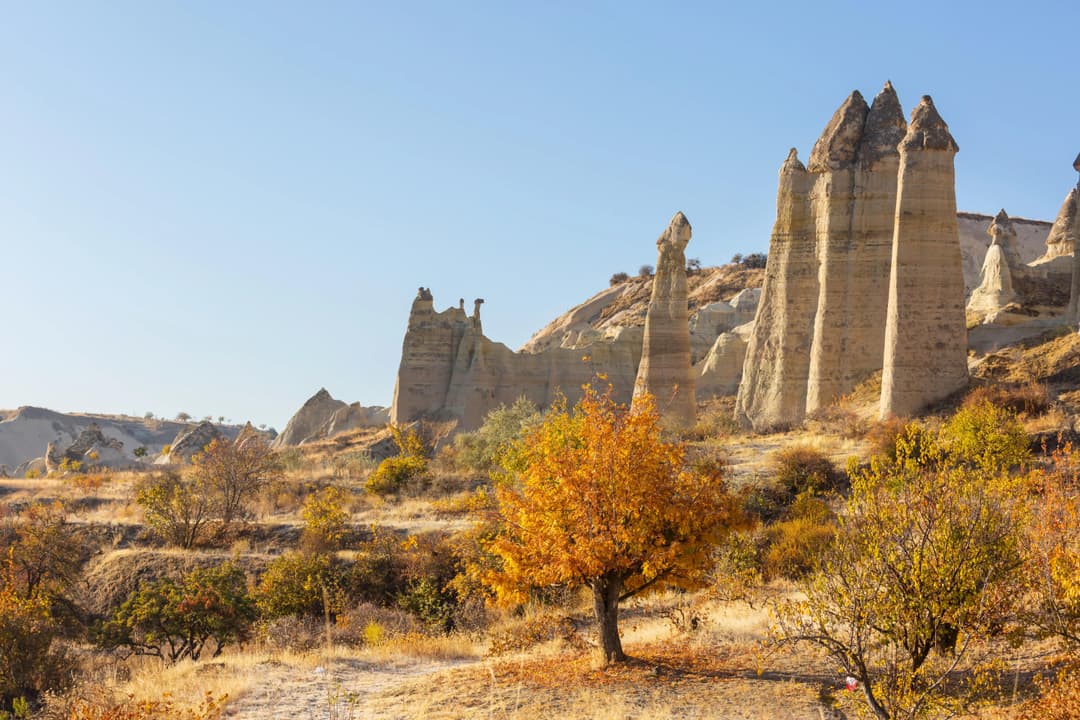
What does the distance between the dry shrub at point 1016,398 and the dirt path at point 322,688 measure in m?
13.5

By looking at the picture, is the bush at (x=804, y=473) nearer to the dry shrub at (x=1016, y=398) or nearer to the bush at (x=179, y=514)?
the dry shrub at (x=1016, y=398)

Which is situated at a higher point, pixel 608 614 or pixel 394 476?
pixel 394 476

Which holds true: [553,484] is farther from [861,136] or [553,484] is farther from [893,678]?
[861,136]

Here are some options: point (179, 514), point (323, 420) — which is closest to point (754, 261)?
point (323, 420)

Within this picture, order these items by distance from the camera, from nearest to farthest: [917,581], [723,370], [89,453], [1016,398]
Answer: [917,581] → [1016,398] → [89,453] → [723,370]

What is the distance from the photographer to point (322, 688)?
11.9 meters

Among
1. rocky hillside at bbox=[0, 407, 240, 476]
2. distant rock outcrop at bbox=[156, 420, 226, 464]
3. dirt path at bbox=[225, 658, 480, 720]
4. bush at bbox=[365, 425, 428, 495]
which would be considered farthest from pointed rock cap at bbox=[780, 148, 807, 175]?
rocky hillside at bbox=[0, 407, 240, 476]

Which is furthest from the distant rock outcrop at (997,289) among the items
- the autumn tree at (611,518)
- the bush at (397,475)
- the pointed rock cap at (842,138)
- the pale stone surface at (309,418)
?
the pale stone surface at (309,418)

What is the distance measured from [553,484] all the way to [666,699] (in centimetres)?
284

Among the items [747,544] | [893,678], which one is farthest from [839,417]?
[893,678]

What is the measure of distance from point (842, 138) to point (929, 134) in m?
Result: 4.89

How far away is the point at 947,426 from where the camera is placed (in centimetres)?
2045

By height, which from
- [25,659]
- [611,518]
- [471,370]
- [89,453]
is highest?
[471,370]

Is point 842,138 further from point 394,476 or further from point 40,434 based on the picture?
point 40,434
